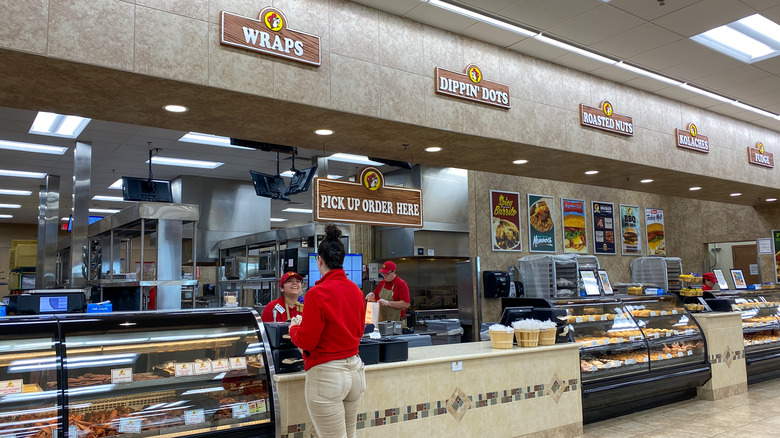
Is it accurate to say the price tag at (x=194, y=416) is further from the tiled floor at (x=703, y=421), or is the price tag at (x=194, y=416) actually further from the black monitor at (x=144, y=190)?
the black monitor at (x=144, y=190)

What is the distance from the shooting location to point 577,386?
203 inches

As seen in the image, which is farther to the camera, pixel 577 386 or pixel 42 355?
pixel 577 386

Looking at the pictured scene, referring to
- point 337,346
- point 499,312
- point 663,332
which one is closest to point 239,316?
point 337,346

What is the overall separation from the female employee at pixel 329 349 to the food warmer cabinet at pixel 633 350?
2.87m

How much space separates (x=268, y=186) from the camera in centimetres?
906

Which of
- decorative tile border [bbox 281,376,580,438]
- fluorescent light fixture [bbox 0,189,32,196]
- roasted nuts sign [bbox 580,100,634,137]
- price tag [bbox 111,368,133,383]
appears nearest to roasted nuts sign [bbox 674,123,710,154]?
roasted nuts sign [bbox 580,100,634,137]

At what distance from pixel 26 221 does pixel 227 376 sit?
18.3m

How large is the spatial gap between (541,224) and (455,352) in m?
6.13

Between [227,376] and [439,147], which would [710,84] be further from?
[227,376]

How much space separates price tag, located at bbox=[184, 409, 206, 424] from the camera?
3.19 m

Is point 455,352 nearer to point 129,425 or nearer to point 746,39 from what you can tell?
point 129,425

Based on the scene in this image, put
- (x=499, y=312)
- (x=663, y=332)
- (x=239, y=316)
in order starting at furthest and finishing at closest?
1. (x=499, y=312)
2. (x=663, y=332)
3. (x=239, y=316)

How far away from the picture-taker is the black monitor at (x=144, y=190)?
922 cm

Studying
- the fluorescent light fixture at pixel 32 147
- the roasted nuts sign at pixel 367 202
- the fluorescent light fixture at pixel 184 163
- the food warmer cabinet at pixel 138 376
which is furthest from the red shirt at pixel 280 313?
the fluorescent light fixture at pixel 32 147
